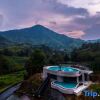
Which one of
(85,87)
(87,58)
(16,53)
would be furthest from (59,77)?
(16,53)

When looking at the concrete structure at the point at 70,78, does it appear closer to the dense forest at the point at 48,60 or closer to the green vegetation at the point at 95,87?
the green vegetation at the point at 95,87

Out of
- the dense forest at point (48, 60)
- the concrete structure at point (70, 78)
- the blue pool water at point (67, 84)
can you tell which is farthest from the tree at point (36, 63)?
the blue pool water at point (67, 84)

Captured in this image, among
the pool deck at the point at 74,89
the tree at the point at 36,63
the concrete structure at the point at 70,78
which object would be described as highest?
the tree at the point at 36,63

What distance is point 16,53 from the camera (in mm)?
161250

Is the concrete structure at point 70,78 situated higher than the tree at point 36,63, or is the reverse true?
the tree at point 36,63

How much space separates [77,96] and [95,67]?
A: 17.4 metres

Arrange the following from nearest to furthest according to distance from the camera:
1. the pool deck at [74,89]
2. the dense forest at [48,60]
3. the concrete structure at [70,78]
A: the pool deck at [74,89] < the concrete structure at [70,78] < the dense forest at [48,60]

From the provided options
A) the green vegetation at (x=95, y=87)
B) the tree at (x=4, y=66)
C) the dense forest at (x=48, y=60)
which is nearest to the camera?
the green vegetation at (x=95, y=87)

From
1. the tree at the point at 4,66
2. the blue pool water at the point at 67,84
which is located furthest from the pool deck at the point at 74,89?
the tree at the point at 4,66

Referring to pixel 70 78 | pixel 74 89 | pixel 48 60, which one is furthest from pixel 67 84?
pixel 48 60

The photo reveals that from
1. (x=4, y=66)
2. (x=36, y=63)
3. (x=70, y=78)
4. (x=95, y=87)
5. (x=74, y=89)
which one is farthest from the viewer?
(x=4, y=66)

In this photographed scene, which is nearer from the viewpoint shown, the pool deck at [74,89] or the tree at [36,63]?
the pool deck at [74,89]

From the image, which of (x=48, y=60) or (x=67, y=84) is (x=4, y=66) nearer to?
(x=48, y=60)

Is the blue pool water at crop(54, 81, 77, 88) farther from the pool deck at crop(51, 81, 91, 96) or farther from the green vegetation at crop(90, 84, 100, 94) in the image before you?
the green vegetation at crop(90, 84, 100, 94)
